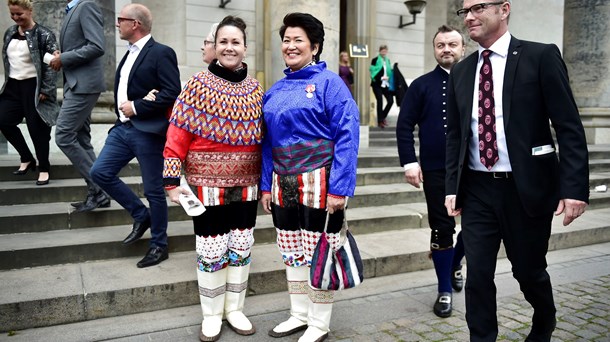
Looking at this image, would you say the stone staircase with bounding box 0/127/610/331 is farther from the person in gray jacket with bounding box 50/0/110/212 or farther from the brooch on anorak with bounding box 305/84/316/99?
the brooch on anorak with bounding box 305/84/316/99

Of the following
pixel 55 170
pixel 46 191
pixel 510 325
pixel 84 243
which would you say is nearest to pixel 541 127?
pixel 510 325

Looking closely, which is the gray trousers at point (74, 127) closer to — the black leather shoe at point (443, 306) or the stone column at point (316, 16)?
the stone column at point (316, 16)

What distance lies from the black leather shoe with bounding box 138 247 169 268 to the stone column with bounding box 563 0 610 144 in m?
11.6

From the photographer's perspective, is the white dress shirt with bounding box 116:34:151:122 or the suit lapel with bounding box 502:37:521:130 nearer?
the suit lapel with bounding box 502:37:521:130

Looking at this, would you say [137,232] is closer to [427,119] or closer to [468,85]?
[427,119]

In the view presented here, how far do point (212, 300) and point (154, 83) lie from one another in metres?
1.81

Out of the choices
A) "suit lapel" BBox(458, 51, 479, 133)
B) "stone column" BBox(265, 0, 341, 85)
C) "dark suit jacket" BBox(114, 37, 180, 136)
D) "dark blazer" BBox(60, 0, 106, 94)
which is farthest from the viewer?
"stone column" BBox(265, 0, 341, 85)

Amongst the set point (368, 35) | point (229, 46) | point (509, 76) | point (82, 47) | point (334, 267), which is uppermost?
point (368, 35)

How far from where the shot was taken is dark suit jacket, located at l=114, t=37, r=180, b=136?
4055mm

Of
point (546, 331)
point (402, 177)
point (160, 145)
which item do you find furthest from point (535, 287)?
point (402, 177)

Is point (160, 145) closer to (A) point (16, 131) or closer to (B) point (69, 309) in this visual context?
(B) point (69, 309)

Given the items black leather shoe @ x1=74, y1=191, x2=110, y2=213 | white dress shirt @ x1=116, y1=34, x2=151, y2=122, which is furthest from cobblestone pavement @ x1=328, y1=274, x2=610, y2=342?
black leather shoe @ x1=74, y1=191, x2=110, y2=213

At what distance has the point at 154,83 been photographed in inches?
163

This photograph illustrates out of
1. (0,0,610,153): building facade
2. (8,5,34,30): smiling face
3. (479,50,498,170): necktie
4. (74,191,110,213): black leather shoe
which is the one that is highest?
(0,0,610,153): building facade
